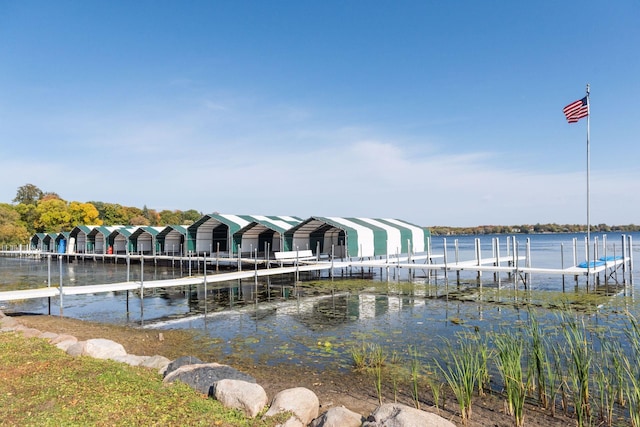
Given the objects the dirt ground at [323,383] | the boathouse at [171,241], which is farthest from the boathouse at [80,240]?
the dirt ground at [323,383]

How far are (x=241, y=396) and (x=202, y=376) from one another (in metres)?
0.99

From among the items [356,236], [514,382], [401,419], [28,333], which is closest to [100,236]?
[356,236]

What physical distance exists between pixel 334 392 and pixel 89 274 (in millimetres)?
25367

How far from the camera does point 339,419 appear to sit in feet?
15.5

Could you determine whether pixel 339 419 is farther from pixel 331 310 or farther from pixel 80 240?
pixel 80 240

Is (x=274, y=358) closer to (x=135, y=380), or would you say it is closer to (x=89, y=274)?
(x=135, y=380)

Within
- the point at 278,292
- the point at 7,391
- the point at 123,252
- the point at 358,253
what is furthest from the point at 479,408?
the point at 123,252

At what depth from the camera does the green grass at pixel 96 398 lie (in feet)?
14.5

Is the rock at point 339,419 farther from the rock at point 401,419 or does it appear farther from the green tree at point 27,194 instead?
the green tree at point 27,194

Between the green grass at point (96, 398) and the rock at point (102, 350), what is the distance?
0.65 meters

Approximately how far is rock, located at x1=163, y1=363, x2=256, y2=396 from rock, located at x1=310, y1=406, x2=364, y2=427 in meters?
1.58

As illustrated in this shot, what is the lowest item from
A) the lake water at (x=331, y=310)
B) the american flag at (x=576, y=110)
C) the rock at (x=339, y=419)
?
the lake water at (x=331, y=310)

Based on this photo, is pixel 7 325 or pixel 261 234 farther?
pixel 261 234

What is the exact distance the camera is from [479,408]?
589 centimetres
